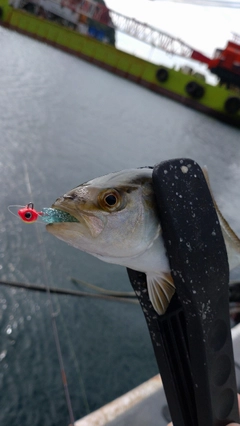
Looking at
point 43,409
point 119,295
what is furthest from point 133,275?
point 119,295

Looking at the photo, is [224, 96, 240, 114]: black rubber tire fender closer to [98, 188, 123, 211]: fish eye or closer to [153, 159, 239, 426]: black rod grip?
[153, 159, 239, 426]: black rod grip

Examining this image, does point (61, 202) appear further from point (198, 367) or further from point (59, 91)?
point (59, 91)

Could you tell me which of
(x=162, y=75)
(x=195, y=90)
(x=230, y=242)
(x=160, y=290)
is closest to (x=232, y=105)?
(x=195, y=90)

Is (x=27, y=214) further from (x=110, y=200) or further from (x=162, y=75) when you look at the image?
(x=162, y=75)

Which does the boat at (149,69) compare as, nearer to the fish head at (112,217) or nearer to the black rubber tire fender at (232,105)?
the black rubber tire fender at (232,105)

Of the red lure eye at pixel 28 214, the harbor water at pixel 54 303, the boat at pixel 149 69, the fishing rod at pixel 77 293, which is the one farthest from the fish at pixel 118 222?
the boat at pixel 149 69

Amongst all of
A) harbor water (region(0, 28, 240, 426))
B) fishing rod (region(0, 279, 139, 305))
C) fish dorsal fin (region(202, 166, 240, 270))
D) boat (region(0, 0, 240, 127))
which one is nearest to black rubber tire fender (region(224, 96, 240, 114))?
boat (region(0, 0, 240, 127))
